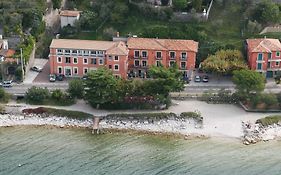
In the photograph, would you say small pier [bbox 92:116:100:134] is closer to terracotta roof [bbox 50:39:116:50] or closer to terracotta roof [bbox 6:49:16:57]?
terracotta roof [bbox 50:39:116:50]

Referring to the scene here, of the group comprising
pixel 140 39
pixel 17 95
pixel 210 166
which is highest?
pixel 140 39

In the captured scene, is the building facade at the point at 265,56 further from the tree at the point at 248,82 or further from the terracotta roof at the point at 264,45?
the tree at the point at 248,82

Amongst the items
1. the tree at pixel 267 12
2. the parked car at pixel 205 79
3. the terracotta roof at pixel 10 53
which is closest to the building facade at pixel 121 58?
the parked car at pixel 205 79

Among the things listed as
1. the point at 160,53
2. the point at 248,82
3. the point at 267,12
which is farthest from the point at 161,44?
the point at 267,12

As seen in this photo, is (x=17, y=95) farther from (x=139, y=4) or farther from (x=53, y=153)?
(x=139, y=4)

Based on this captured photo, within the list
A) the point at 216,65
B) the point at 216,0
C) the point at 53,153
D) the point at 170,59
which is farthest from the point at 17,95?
the point at 216,0

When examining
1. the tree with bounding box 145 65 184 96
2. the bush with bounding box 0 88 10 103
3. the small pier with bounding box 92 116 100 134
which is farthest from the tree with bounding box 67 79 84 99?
the tree with bounding box 145 65 184 96

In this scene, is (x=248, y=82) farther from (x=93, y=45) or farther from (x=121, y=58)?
(x=93, y=45)
